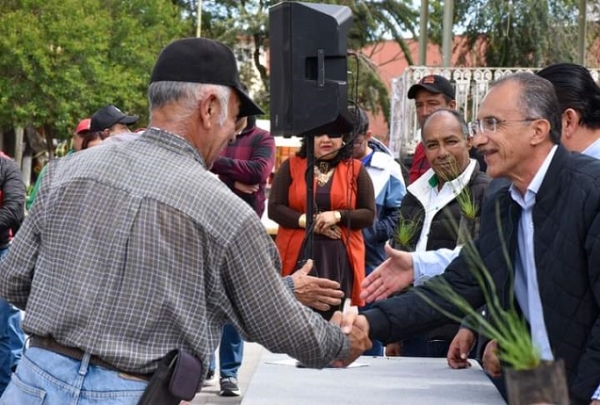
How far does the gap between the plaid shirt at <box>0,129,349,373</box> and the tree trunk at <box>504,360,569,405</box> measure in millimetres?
1484

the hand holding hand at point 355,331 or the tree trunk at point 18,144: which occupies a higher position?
the hand holding hand at point 355,331

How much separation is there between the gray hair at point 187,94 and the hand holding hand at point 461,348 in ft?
7.29

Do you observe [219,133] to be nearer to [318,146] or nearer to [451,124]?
[451,124]

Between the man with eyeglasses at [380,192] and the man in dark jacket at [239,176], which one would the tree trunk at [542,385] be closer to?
the man with eyeglasses at [380,192]

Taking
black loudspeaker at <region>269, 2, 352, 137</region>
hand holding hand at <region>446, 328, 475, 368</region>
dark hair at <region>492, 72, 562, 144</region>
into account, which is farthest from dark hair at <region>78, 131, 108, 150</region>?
dark hair at <region>492, 72, 562, 144</region>

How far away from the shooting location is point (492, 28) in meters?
33.1

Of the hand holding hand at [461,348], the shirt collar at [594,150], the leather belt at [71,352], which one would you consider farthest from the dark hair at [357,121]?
the leather belt at [71,352]

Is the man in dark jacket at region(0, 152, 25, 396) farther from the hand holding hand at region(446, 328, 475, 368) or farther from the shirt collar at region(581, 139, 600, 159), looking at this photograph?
the shirt collar at region(581, 139, 600, 159)

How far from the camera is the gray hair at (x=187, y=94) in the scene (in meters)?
3.95

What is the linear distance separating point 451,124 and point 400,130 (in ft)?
40.7

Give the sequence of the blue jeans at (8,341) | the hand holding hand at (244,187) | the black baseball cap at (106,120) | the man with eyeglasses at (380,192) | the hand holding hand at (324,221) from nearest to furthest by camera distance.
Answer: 1. the hand holding hand at (324,221)
2. the man with eyeglasses at (380,192)
3. the blue jeans at (8,341)
4. the hand holding hand at (244,187)
5. the black baseball cap at (106,120)

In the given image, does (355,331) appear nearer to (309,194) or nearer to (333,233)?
(309,194)

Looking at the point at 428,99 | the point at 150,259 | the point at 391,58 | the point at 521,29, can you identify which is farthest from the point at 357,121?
the point at 391,58

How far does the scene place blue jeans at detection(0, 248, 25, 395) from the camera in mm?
9133
